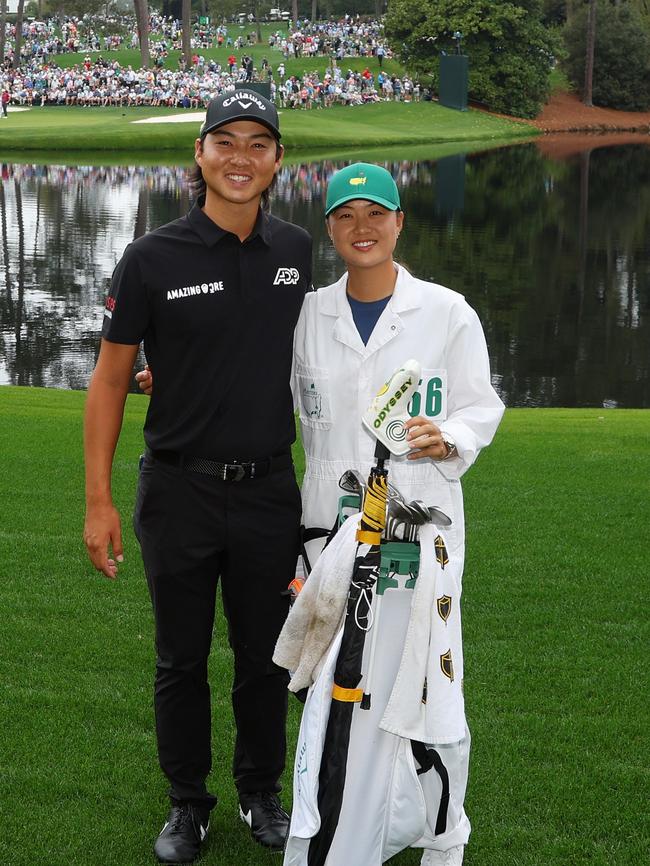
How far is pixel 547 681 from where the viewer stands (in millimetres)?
4895

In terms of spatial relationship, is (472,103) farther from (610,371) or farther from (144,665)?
(144,665)

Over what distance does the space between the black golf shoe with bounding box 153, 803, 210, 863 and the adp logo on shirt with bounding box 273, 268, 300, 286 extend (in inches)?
63.7

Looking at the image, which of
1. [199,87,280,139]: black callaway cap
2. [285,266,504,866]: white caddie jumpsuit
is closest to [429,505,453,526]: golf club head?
[285,266,504,866]: white caddie jumpsuit

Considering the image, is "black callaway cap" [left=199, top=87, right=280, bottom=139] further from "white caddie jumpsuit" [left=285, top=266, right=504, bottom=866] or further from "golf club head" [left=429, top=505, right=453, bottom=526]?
"golf club head" [left=429, top=505, right=453, bottom=526]

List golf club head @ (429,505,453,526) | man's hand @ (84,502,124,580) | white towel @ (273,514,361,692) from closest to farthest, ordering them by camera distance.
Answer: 1. white towel @ (273,514,361,692)
2. golf club head @ (429,505,453,526)
3. man's hand @ (84,502,124,580)

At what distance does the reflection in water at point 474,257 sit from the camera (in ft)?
53.0

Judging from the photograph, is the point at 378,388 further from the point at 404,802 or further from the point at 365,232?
the point at 404,802

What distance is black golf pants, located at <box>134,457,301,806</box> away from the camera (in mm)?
3500

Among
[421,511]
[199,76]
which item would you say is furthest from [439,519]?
[199,76]

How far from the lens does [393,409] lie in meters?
2.97

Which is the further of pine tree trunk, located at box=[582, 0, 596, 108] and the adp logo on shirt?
pine tree trunk, located at box=[582, 0, 596, 108]

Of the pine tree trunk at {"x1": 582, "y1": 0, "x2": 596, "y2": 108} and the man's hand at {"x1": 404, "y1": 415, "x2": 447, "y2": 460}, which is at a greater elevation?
the pine tree trunk at {"x1": 582, "y1": 0, "x2": 596, "y2": 108}

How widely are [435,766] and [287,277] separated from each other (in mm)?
1422

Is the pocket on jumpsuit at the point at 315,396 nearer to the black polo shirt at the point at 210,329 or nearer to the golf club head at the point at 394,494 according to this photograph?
the black polo shirt at the point at 210,329
